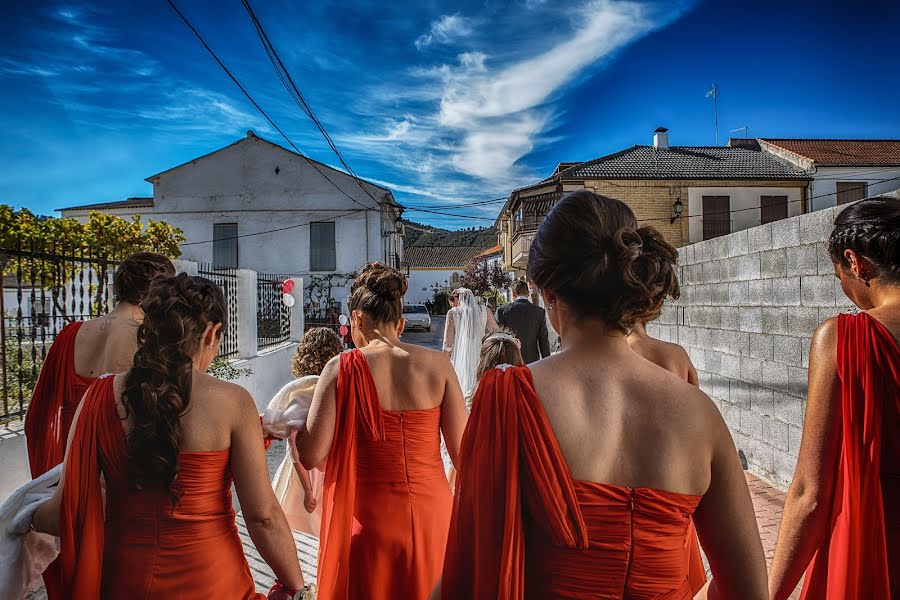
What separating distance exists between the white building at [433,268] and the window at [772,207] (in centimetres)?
2717

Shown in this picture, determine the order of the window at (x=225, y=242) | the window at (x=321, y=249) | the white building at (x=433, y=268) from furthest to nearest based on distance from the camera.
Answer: the white building at (x=433, y=268) < the window at (x=225, y=242) < the window at (x=321, y=249)

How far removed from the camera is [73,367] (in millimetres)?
3338

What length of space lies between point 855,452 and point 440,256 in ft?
200

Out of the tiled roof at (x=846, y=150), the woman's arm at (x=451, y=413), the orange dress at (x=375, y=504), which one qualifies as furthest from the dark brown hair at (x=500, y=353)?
the tiled roof at (x=846, y=150)

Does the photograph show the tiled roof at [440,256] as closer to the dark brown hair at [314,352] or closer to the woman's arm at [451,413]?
the dark brown hair at [314,352]

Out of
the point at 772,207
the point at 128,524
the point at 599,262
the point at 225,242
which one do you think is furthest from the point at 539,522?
the point at 225,242

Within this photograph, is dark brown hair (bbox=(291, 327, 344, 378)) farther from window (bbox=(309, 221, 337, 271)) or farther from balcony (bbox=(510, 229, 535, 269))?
window (bbox=(309, 221, 337, 271))

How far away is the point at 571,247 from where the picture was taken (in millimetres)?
1262

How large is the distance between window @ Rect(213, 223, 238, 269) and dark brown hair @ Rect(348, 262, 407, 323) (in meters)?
27.4

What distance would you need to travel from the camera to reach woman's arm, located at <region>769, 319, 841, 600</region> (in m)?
1.69

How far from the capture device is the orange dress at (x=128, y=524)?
174cm

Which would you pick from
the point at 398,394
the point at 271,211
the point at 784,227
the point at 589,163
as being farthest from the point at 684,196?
the point at 398,394

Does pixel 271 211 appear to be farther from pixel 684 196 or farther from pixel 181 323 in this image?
pixel 181 323

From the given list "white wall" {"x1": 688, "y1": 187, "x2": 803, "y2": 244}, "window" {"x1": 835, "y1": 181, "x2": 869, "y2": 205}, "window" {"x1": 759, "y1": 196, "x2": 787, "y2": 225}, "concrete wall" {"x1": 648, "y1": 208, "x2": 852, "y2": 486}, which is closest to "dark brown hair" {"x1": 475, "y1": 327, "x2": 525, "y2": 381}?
"concrete wall" {"x1": 648, "y1": 208, "x2": 852, "y2": 486}
